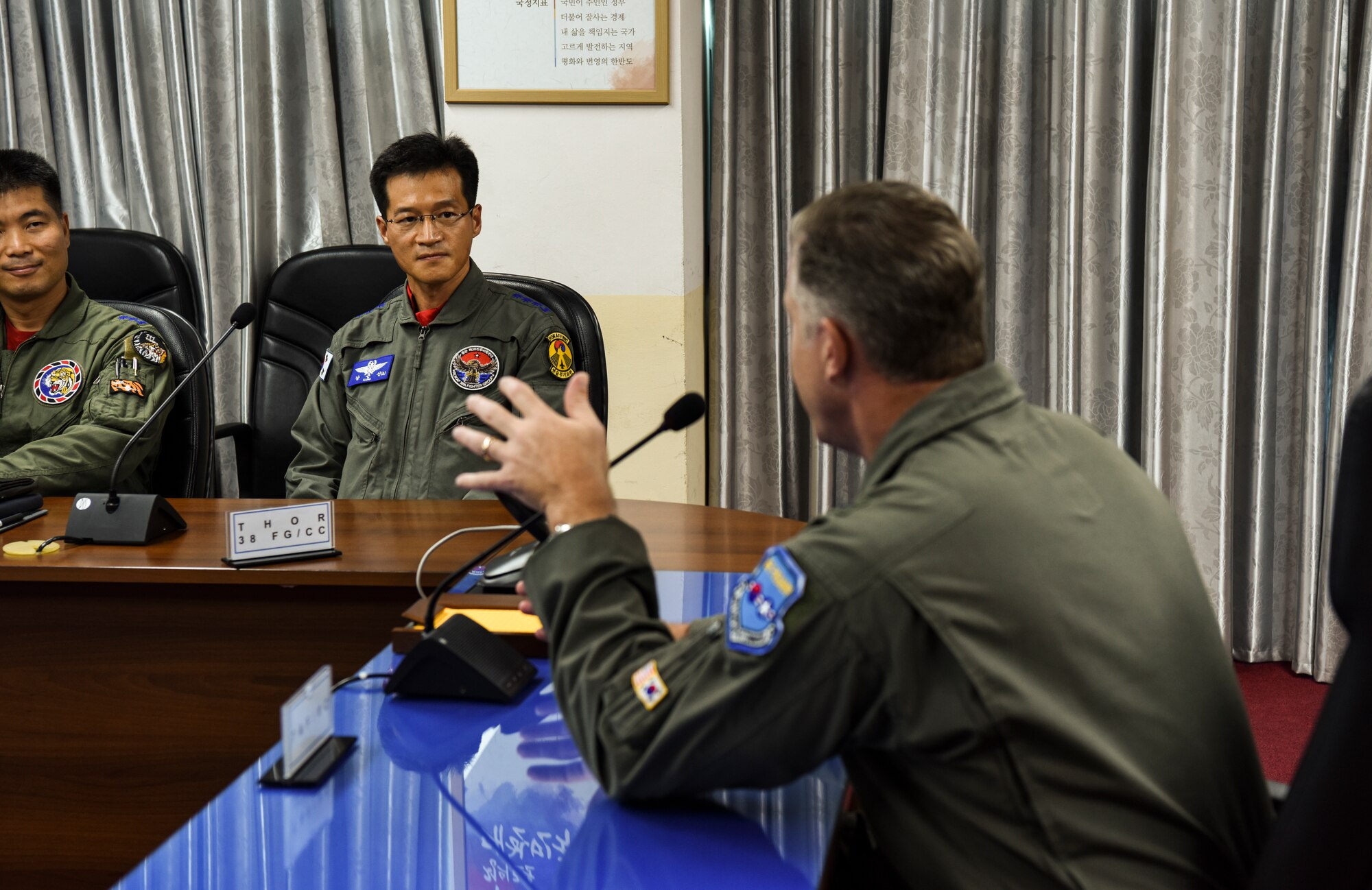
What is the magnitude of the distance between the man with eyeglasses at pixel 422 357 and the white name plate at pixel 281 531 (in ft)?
2.16

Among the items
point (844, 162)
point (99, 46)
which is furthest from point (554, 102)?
point (99, 46)

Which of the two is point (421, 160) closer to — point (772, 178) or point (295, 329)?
point (295, 329)

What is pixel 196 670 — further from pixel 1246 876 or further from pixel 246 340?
pixel 246 340

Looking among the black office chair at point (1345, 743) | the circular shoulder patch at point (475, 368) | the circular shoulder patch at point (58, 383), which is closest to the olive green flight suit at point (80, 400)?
the circular shoulder patch at point (58, 383)

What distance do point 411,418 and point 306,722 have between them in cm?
146

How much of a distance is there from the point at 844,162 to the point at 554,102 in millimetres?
810

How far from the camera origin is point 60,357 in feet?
8.39

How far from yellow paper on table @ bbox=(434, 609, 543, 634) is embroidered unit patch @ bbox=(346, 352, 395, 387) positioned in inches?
45.1

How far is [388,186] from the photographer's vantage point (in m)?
2.46

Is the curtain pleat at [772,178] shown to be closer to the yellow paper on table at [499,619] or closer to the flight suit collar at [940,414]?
the yellow paper on table at [499,619]

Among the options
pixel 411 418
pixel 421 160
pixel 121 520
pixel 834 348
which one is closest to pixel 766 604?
pixel 834 348

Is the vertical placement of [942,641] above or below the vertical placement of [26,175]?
below

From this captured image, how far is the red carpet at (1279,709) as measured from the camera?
2.55 meters

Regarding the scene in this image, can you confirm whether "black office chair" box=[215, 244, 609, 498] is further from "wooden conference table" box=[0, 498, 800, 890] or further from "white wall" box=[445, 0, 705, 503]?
"wooden conference table" box=[0, 498, 800, 890]
